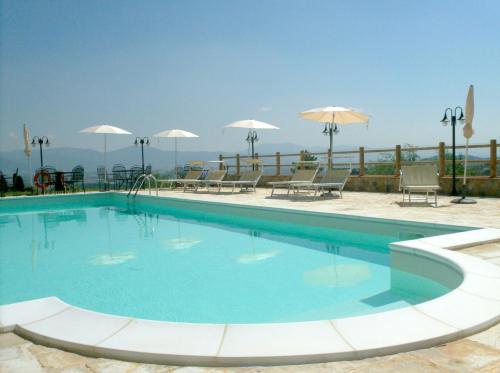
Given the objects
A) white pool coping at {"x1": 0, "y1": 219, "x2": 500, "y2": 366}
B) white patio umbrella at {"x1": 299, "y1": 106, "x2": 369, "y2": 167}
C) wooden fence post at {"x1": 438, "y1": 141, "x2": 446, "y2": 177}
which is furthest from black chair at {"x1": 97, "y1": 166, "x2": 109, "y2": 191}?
white pool coping at {"x1": 0, "y1": 219, "x2": 500, "y2": 366}

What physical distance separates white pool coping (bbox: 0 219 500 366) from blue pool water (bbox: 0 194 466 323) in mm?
1065

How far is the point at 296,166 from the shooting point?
12781 mm

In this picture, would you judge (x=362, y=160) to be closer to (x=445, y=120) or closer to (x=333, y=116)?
(x=333, y=116)

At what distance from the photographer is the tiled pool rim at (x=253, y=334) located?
1763mm

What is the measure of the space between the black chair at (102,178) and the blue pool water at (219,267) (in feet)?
17.0

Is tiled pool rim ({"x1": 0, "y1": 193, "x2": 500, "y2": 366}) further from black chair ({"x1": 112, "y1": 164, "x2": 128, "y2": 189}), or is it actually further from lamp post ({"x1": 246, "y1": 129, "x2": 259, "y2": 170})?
lamp post ({"x1": 246, "y1": 129, "x2": 259, "y2": 170})

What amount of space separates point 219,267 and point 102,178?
11.1m

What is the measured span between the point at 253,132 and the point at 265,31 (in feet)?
11.4

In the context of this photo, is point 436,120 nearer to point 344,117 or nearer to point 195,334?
point 344,117

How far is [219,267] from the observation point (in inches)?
185

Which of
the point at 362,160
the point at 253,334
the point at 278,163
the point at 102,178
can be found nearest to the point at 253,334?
the point at 253,334

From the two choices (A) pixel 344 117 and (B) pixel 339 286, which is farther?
(A) pixel 344 117

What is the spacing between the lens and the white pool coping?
1763 mm

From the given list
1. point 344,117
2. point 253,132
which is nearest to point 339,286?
point 344,117
